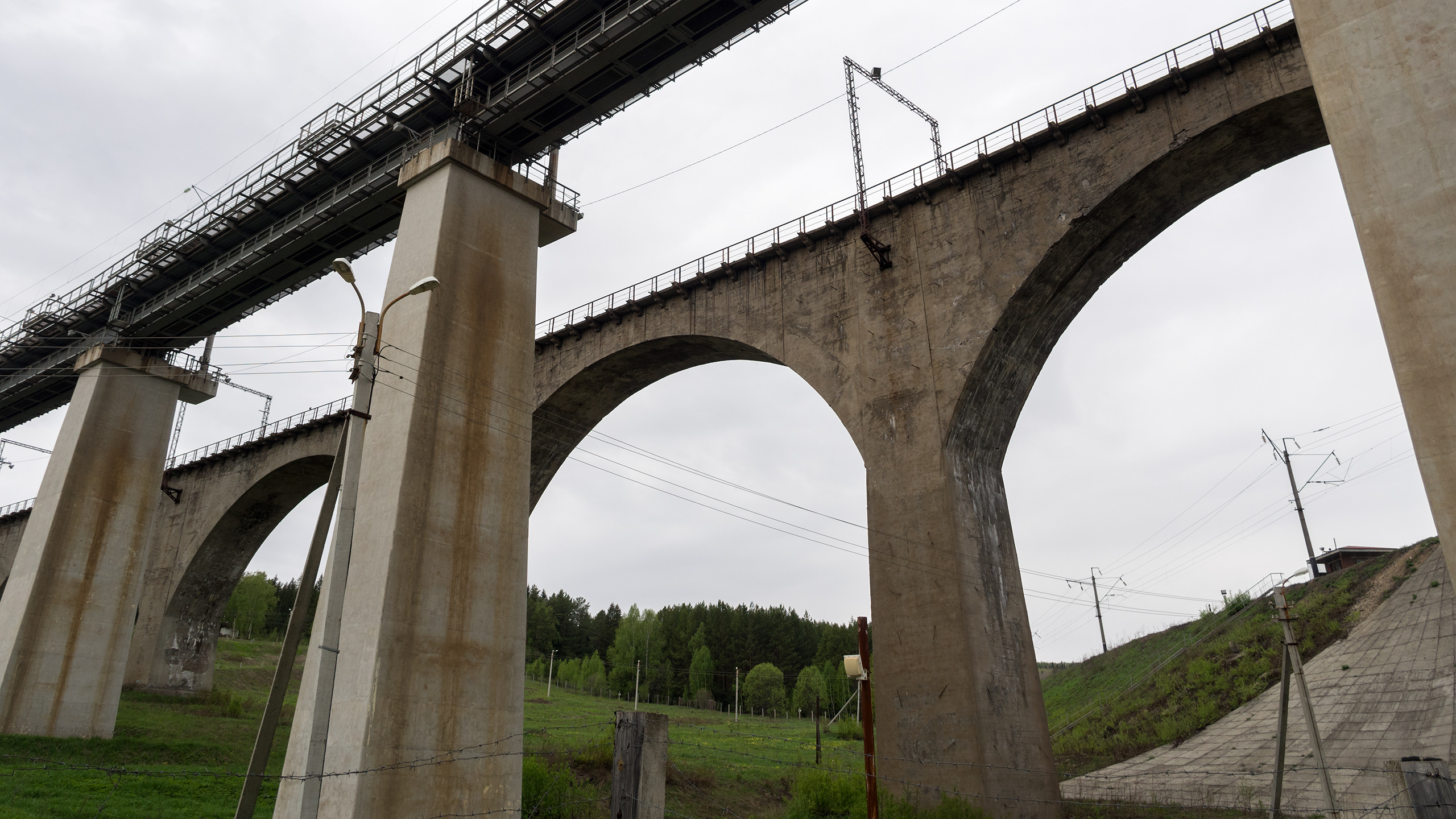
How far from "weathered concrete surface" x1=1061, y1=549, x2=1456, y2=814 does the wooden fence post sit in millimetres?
12751

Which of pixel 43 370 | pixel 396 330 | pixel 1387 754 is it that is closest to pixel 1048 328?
pixel 1387 754

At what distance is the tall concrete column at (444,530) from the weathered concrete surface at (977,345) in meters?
7.09

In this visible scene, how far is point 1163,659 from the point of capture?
32344 mm

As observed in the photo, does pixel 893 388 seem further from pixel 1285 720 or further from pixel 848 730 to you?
pixel 848 730

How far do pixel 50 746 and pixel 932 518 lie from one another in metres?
23.2

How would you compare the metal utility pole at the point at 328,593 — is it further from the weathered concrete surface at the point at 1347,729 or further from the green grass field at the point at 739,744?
the weathered concrete surface at the point at 1347,729

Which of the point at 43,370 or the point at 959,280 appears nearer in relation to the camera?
the point at 959,280

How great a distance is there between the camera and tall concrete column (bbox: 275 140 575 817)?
13.7 meters

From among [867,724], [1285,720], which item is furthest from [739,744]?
[1285,720]

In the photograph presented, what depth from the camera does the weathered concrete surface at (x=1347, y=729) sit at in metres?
18.2

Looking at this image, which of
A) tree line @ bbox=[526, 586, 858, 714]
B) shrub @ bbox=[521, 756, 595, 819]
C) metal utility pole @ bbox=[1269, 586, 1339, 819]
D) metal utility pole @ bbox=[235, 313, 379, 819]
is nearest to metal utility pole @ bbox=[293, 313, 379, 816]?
metal utility pole @ bbox=[235, 313, 379, 819]

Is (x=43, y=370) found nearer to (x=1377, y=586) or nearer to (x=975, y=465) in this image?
(x=975, y=465)

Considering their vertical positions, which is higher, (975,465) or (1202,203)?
(1202,203)

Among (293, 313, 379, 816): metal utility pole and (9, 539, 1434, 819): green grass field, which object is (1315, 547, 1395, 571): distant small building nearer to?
(9, 539, 1434, 819): green grass field
